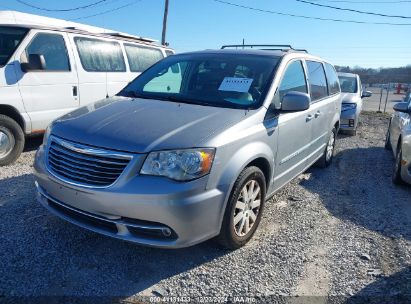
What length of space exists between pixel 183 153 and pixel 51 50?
4170 millimetres

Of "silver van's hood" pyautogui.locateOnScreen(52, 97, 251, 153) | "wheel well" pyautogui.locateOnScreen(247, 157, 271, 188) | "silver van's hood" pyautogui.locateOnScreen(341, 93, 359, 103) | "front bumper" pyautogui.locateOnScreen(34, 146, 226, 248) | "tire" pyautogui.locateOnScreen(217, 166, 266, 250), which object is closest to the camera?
"front bumper" pyautogui.locateOnScreen(34, 146, 226, 248)

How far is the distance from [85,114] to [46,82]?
110 inches

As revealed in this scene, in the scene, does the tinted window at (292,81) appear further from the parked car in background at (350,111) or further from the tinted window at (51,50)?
the parked car in background at (350,111)

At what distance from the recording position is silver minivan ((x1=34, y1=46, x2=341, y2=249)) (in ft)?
8.78

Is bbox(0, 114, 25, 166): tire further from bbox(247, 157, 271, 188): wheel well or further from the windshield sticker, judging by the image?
bbox(247, 157, 271, 188): wheel well

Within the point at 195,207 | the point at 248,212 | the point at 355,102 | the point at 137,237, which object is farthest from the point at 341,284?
the point at 355,102

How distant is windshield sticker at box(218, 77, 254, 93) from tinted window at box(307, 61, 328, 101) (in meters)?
1.33

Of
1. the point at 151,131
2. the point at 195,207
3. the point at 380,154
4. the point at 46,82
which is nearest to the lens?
the point at 195,207

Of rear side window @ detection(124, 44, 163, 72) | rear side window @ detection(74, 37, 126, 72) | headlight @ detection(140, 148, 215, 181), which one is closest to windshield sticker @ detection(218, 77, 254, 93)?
headlight @ detection(140, 148, 215, 181)

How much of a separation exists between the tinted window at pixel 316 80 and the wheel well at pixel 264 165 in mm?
1676

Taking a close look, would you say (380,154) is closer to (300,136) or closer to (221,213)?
(300,136)

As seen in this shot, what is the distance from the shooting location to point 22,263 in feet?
9.75

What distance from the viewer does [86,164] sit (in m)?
2.80

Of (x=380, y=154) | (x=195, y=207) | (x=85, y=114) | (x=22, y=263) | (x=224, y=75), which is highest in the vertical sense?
(x=224, y=75)
